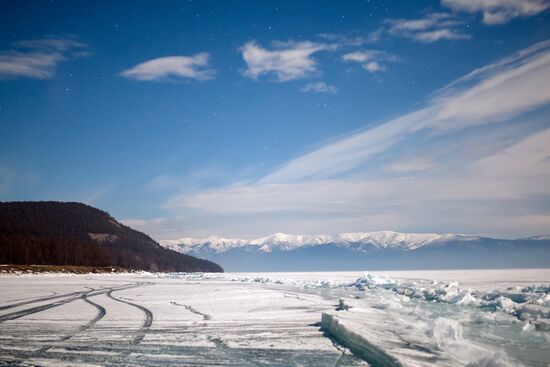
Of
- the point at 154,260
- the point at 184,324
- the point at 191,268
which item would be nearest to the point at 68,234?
the point at 154,260

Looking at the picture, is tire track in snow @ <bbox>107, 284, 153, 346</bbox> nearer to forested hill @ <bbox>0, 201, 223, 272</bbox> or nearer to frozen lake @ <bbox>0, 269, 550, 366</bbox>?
frozen lake @ <bbox>0, 269, 550, 366</bbox>

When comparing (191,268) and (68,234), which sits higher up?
(68,234)

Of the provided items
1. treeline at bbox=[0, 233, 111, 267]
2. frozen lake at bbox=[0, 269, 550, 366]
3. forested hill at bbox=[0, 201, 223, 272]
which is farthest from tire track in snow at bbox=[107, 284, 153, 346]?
forested hill at bbox=[0, 201, 223, 272]

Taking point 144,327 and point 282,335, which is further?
point 144,327

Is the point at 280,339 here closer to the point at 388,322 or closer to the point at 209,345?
the point at 209,345

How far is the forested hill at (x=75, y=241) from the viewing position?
9398 cm

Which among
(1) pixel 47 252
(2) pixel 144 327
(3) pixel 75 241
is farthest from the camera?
(3) pixel 75 241

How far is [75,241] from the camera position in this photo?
359 feet

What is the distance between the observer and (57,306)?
15.6 metres

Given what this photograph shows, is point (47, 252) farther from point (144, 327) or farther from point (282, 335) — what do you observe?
point (282, 335)

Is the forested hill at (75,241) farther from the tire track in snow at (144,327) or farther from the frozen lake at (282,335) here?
the frozen lake at (282,335)

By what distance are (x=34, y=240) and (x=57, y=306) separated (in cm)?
9715

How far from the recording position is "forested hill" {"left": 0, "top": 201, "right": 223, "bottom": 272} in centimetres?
Answer: 9398

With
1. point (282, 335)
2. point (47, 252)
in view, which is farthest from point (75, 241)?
point (282, 335)
